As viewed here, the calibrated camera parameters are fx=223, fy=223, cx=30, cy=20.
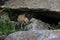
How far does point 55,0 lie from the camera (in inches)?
157

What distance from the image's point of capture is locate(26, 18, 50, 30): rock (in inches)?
139

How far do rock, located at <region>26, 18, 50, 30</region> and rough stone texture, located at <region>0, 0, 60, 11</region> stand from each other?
26 cm

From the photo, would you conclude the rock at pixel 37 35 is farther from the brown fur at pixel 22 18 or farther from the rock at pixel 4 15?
the rock at pixel 4 15

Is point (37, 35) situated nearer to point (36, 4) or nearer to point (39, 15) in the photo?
point (39, 15)

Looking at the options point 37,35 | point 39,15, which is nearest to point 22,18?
point 39,15

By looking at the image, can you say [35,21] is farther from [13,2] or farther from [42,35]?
[42,35]

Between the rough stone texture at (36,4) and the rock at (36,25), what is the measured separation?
26 cm

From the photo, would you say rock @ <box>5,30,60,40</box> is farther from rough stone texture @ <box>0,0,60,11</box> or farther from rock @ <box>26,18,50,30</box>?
rough stone texture @ <box>0,0,60,11</box>

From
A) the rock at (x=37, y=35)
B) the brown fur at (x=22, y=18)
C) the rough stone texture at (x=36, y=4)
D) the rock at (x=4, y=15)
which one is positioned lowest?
the rock at (x=4, y=15)

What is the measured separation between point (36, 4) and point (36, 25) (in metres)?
0.48

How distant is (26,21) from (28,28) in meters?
0.26

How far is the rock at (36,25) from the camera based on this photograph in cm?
354

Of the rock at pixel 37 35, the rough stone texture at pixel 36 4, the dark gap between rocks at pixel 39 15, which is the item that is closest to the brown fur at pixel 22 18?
the dark gap between rocks at pixel 39 15

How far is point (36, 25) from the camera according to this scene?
361 centimetres
